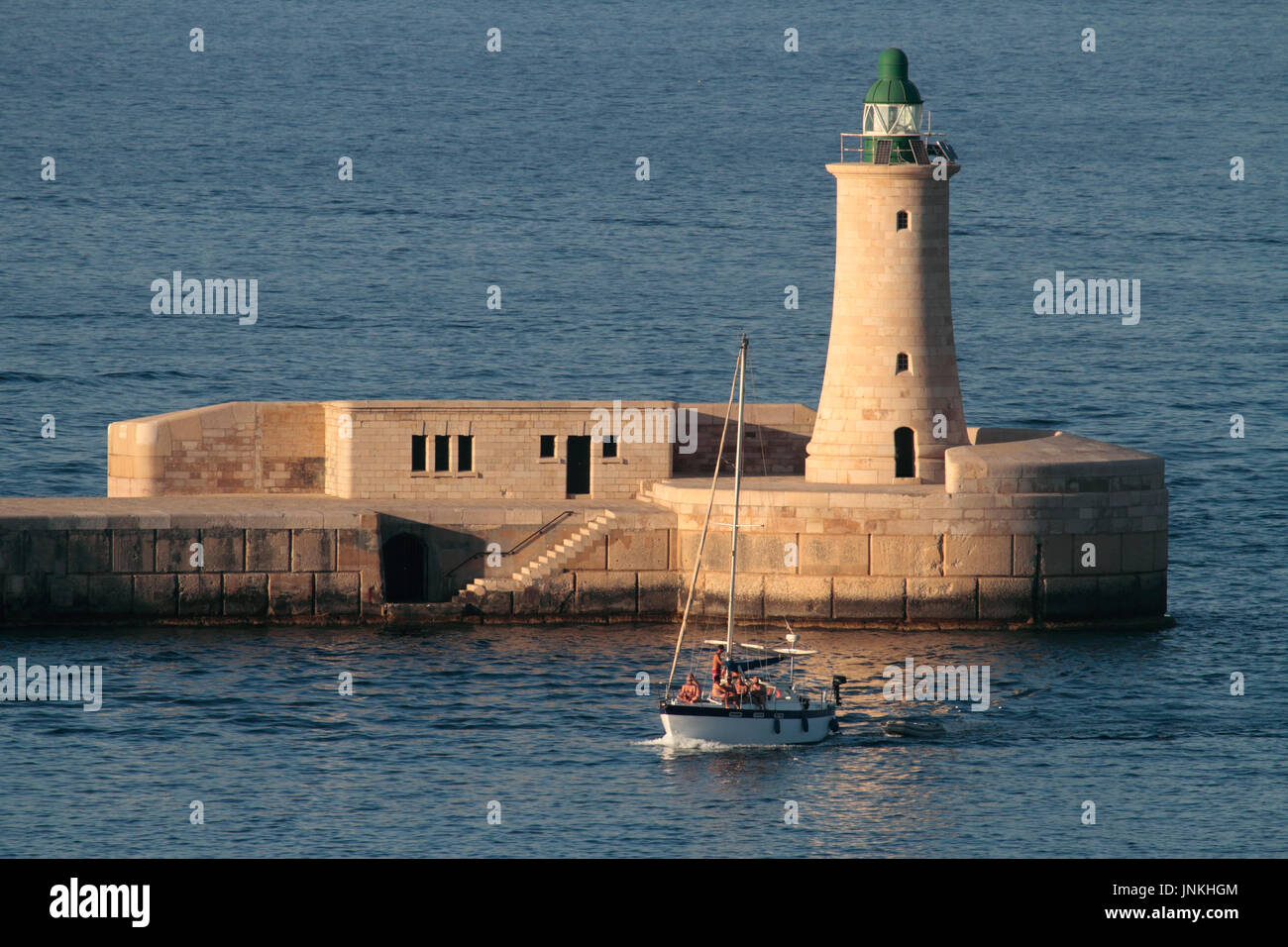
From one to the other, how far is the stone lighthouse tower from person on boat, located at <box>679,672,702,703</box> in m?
11.7

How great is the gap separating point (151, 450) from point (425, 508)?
753 cm

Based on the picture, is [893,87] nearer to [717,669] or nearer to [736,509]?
[736,509]

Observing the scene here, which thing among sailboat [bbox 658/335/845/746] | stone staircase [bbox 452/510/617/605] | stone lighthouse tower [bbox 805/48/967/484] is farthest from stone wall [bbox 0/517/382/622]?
stone lighthouse tower [bbox 805/48/967/484]

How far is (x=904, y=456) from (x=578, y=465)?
26.7ft

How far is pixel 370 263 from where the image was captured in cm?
Result: 12425

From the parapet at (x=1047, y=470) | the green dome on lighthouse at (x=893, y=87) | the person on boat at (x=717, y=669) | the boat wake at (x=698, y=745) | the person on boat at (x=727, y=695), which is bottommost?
the boat wake at (x=698, y=745)

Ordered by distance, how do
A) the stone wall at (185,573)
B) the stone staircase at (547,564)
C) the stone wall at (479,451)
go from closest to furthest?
the stone wall at (185,573), the stone staircase at (547,564), the stone wall at (479,451)

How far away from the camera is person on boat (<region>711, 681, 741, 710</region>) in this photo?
5084 cm

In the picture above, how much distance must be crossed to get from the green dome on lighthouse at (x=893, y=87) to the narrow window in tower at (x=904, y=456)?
8001 millimetres

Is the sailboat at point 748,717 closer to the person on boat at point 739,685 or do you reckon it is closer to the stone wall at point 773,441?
the person on boat at point 739,685

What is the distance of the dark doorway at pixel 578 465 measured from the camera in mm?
62719

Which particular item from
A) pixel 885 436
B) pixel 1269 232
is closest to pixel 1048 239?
pixel 1269 232

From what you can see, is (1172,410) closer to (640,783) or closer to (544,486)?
(544,486)

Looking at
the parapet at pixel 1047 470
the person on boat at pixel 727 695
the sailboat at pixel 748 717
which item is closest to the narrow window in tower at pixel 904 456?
the parapet at pixel 1047 470
